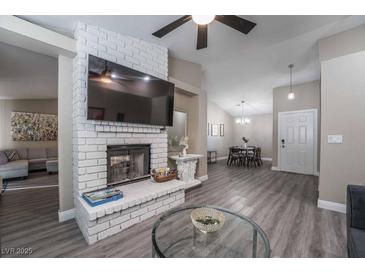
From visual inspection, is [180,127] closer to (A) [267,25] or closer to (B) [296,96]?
(A) [267,25]

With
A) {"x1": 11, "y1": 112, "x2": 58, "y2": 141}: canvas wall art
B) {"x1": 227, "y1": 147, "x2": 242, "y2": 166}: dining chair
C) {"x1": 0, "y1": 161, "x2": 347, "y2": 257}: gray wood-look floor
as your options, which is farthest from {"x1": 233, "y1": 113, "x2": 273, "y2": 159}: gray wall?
{"x1": 11, "y1": 112, "x2": 58, "y2": 141}: canvas wall art

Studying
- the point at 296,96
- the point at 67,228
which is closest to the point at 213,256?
the point at 67,228

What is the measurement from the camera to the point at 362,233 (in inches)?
46.1

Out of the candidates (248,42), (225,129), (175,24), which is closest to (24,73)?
(175,24)

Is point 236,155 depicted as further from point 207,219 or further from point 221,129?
point 207,219

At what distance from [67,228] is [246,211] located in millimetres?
2377

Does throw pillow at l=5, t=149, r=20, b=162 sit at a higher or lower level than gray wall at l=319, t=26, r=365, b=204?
lower

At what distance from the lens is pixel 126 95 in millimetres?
2209

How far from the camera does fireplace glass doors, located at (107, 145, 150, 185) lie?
223 cm

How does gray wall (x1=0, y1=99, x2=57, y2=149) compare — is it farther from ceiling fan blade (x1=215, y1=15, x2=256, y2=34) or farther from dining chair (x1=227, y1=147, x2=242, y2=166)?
dining chair (x1=227, y1=147, x2=242, y2=166)

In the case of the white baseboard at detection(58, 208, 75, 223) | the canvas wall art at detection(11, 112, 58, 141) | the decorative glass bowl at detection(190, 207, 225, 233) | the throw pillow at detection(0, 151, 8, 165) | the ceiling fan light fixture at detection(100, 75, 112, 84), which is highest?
the ceiling fan light fixture at detection(100, 75, 112, 84)

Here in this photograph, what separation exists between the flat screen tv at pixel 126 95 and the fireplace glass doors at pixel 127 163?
435mm

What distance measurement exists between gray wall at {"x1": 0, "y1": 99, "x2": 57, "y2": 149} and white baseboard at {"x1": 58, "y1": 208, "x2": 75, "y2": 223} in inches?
180

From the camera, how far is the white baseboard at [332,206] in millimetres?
2311
